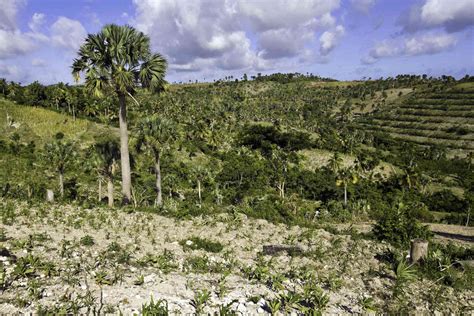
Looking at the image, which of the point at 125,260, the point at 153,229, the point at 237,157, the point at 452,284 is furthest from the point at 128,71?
the point at 237,157

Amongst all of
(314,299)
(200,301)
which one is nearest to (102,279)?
(200,301)

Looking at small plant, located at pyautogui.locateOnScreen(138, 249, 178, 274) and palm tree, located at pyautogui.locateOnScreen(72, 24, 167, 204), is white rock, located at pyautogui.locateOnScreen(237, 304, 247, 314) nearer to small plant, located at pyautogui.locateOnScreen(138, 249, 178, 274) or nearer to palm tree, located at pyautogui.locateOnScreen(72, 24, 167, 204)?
small plant, located at pyautogui.locateOnScreen(138, 249, 178, 274)

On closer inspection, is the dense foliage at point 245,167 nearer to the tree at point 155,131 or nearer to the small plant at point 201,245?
the tree at point 155,131

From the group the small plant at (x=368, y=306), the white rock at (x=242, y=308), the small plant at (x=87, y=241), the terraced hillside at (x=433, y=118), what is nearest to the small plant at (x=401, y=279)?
the small plant at (x=368, y=306)

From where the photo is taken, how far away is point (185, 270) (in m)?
10.5

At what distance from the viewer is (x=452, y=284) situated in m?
11.1

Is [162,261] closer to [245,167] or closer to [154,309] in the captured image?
[154,309]

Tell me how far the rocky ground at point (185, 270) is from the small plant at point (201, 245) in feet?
0.17

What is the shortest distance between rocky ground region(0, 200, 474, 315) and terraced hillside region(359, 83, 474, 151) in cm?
11499

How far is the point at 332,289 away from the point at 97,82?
45.3ft

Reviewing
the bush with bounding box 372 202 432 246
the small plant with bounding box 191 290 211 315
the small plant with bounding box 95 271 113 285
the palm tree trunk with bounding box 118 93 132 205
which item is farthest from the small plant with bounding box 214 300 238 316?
the palm tree trunk with bounding box 118 93 132 205

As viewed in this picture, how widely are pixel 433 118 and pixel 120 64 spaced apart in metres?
138

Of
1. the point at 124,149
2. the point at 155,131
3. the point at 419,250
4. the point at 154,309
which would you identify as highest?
the point at 155,131

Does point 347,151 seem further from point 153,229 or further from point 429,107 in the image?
point 153,229
